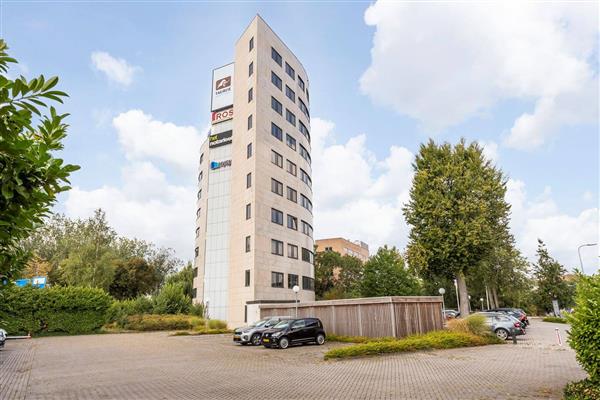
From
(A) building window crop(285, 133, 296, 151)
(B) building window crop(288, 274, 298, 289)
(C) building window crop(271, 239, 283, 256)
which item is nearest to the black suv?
(C) building window crop(271, 239, 283, 256)

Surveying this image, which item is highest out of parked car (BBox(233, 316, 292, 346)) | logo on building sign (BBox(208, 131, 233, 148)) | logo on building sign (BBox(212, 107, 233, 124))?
logo on building sign (BBox(212, 107, 233, 124))

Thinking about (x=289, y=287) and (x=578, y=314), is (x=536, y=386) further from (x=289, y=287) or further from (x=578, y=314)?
(x=289, y=287)

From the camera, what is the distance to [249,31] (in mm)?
45062

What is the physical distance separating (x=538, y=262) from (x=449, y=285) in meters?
16.7

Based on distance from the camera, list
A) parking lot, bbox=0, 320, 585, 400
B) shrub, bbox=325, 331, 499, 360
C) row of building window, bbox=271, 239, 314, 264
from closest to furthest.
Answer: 1. parking lot, bbox=0, 320, 585, 400
2. shrub, bbox=325, 331, 499, 360
3. row of building window, bbox=271, 239, 314, 264

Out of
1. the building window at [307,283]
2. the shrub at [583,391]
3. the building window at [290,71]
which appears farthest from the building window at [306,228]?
the shrub at [583,391]

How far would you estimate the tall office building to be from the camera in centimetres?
3831

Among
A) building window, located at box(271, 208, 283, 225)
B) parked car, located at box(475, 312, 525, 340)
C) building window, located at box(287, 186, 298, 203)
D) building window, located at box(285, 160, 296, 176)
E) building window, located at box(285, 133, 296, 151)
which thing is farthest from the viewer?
building window, located at box(285, 133, 296, 151)

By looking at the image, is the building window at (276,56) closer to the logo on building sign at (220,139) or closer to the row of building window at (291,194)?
the logo on building sign at (220,139)

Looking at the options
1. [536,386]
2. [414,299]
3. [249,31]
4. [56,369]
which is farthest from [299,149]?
[536,386]

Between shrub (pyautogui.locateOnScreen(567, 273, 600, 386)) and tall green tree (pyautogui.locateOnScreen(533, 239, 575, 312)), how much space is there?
52.4 metres

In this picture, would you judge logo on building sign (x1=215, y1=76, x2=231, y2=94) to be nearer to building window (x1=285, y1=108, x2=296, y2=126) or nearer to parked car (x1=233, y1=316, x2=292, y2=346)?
building window (x1=285, y1=108, x2=296, y2=126)

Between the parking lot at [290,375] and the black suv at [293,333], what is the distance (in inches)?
77.4

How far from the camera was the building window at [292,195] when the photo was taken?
43750 millimetres
